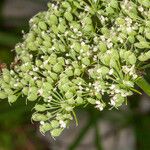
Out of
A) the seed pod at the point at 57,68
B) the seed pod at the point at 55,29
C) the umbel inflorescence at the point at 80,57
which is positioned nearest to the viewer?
the umbel inflorescence at the point at 80,57

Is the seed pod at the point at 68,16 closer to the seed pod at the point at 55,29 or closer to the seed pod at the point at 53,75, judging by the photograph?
the seed pod at the point at 55,29

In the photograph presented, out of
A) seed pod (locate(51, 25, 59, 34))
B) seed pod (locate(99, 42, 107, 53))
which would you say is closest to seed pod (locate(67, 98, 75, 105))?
seed pod (locate(99, 42, 107, 53))

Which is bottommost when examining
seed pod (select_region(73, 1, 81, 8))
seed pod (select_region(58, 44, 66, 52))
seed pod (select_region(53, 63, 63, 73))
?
seed pod (select_region(53, 63, 63, 73))

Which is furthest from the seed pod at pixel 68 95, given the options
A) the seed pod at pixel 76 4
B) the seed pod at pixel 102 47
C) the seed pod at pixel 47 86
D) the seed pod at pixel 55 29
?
the seed pod at pixel 76 4

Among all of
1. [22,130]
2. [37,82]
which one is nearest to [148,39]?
[37,82]

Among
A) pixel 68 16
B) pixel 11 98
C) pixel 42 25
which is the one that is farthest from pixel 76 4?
pixel 11 98

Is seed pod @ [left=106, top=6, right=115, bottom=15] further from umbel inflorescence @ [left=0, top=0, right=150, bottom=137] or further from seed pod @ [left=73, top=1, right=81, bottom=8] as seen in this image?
seed pod @ [left=73, top=1, right=81, bottom=8]

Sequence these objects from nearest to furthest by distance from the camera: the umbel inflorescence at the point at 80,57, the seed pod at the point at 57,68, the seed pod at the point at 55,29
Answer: the umbel inflorescence at the point at 80,57 → the seed pod at the point at 57,68 → the seed pod at the point at 55,29

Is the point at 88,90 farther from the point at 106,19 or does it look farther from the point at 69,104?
the point at 106,19
